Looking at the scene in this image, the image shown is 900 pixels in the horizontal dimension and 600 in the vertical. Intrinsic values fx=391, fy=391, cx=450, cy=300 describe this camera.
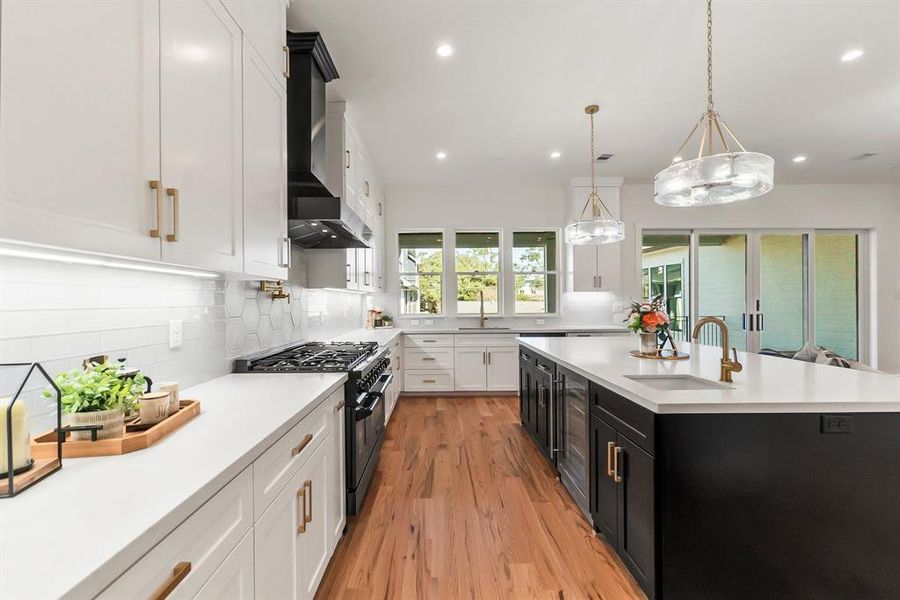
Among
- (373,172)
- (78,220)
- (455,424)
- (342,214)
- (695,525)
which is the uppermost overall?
(373,172)

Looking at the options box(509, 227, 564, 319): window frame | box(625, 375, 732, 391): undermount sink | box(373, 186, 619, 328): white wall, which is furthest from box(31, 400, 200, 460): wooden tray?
box(509, 227, 564, 319): window frame

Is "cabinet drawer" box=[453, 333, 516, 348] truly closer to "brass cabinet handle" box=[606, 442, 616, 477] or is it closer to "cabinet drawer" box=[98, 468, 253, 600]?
"brass cabinet handle" box=[606, 442, 616, 477]

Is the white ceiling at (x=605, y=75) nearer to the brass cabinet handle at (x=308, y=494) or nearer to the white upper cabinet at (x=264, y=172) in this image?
Result: the white upper cabinet at (x=264, y=172)

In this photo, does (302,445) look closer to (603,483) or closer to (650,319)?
(603,483)

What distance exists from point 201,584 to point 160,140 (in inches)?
43.7

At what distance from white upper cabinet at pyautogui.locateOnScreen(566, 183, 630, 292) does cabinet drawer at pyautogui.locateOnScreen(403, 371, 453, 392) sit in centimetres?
219

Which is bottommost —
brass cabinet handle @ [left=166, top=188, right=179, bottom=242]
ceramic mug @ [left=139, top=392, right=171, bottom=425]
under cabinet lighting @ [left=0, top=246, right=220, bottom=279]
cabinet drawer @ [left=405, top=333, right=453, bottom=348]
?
cabinet drawer @ [left=405, top=333, right=453, bottom=348]

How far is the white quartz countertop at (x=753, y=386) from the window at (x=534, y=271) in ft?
10.5

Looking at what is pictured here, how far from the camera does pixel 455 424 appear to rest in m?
4.06

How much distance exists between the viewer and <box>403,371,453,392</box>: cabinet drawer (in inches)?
205

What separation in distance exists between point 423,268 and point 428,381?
1701mm

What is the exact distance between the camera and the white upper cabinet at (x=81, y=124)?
2.37 ft

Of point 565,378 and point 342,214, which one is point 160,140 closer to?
point 342,214

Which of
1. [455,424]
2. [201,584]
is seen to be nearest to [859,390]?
[201,584]
